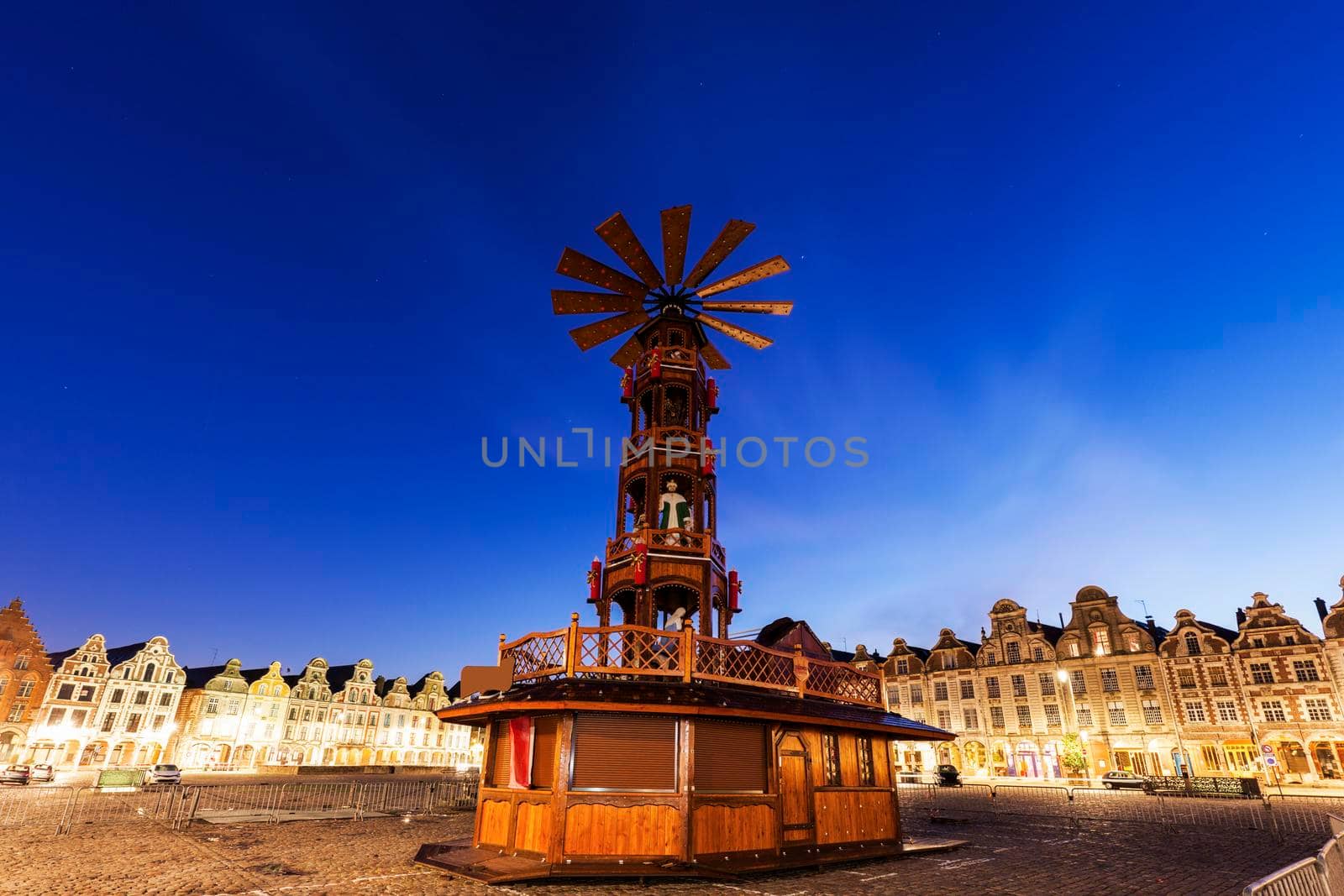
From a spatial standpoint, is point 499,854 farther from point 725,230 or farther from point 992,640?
point 992,640

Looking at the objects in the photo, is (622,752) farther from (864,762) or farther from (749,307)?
(749,307)

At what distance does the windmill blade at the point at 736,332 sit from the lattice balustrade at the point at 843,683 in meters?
11.8

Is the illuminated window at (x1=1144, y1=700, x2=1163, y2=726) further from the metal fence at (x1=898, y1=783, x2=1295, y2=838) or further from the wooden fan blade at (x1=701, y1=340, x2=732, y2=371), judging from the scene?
the wooden fan blade at (x1=701, y1=340, x2=732, y2=371)

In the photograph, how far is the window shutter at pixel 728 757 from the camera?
44.6 ft

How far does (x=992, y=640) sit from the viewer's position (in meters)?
60.4

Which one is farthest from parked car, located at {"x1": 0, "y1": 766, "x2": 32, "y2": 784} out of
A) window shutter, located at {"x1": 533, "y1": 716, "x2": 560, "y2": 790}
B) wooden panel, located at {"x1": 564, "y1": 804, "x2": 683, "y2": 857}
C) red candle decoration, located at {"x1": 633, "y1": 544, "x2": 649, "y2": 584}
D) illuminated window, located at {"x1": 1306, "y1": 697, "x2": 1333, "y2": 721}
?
illuminated window, located at {"x1": 1306, "y1": 697, "x2": 1333, "y2": 721}

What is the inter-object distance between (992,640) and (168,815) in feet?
197

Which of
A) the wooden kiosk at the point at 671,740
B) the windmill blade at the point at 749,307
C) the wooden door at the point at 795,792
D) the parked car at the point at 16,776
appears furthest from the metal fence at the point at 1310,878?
the parked car at the point at 16,776

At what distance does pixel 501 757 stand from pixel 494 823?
1.35 metres

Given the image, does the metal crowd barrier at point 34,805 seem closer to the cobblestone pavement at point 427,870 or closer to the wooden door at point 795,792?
the cobblestone pavement at point 427,870

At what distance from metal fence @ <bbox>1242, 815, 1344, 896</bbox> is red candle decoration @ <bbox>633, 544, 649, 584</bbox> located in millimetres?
12741

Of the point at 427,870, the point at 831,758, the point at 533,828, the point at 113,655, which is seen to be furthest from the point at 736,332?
the point at 113,655

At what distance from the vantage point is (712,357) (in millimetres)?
24734

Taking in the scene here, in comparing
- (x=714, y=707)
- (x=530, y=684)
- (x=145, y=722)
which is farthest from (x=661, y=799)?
(x=145, y=722)
